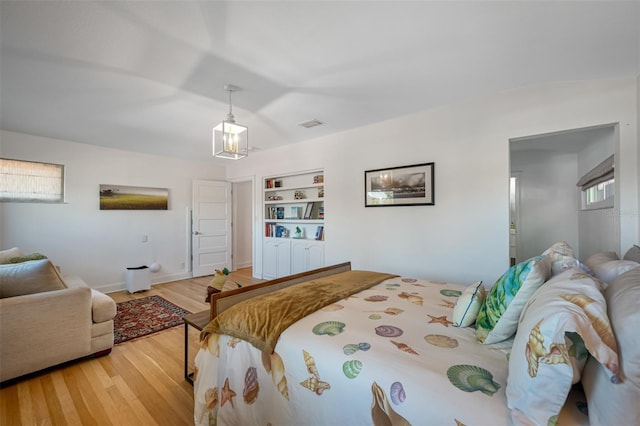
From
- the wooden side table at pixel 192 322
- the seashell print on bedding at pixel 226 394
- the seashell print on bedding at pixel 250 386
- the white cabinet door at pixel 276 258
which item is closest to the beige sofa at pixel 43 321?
the wooden side table at pixel 192 322

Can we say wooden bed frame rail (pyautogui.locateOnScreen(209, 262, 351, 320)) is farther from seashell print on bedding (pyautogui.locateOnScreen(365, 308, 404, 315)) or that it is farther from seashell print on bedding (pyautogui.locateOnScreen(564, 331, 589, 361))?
seashell print on bedding (pyautogui.locateOnScreen(564, 331, 589, 361))

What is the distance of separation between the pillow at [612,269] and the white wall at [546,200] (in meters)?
3.92

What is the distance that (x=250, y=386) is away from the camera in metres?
1.44

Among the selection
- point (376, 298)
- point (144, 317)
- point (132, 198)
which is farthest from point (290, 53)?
point (132, 198)

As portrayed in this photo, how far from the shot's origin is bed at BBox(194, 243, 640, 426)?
2.69ft

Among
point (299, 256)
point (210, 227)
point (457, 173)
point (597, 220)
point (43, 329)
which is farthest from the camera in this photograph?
point (210, 227)

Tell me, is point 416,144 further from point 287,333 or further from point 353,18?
point 287,333

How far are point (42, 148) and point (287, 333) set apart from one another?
4899 millimetres

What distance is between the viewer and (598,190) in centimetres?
333

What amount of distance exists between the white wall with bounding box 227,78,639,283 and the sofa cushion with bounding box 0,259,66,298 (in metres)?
3.10

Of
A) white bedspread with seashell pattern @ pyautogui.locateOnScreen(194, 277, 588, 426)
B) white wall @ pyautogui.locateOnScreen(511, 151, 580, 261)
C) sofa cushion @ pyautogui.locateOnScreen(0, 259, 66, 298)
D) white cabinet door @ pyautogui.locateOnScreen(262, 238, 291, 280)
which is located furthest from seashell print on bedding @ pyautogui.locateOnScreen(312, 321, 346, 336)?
white wall @ pyautogui.locateOnScreen(511, 151, 580, 261)

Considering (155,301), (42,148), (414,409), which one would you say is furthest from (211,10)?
(42,148)

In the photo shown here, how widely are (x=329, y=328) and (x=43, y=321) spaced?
240 centimetres

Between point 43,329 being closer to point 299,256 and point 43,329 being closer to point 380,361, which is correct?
point 380,361
